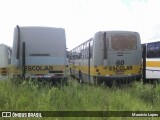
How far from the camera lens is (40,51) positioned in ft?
63.9

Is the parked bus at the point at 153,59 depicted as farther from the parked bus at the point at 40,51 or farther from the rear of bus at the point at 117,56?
the parked bus at the point at 40,51

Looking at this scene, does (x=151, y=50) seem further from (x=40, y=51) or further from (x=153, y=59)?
(x=40, y=51)

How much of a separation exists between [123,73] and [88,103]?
9.81 metres

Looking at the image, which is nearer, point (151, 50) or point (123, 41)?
point (123, 41)

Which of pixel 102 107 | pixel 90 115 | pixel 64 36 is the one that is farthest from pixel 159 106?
pixel 64 36

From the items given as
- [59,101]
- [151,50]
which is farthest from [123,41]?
[59,101]

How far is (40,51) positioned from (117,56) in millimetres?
4465

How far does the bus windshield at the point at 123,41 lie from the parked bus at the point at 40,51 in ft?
11.3

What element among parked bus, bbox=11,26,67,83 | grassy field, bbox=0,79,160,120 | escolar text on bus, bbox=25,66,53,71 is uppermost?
parked bus, bbox=11,26,67,83

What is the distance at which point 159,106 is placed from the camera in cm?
1244

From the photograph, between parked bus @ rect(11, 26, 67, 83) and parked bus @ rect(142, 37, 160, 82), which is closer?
parked bus @ rect(11, 26, 67, 83)

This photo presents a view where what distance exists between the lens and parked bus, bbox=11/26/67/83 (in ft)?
63.5

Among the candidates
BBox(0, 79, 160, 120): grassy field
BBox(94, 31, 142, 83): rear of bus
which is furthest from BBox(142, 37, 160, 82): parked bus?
BBox(0, 79, 160, 120): grassy field

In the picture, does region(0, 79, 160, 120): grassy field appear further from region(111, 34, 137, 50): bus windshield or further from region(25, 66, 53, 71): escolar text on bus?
region(111, 34, 137, 50): bus windshield
